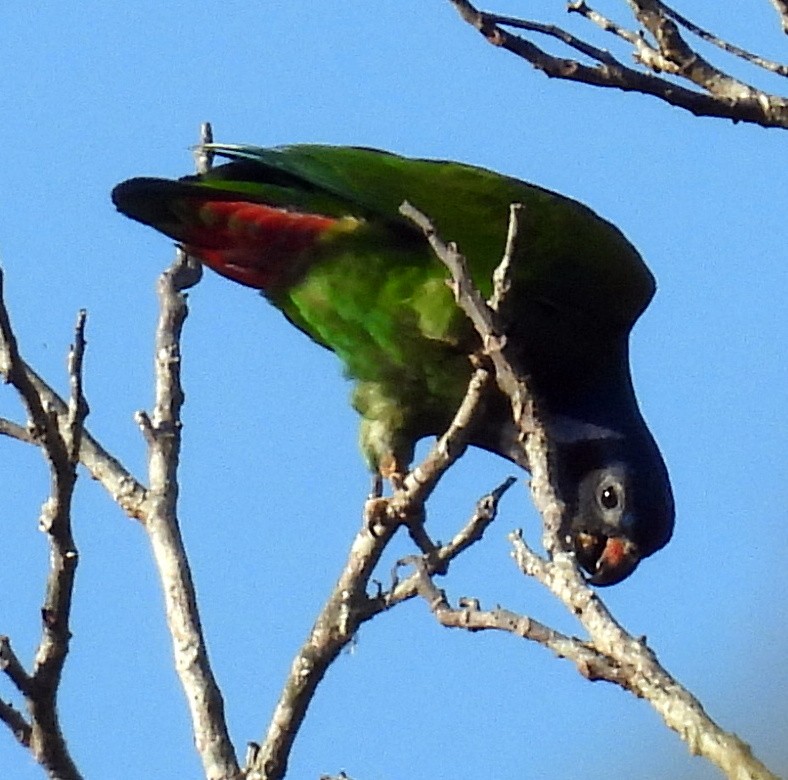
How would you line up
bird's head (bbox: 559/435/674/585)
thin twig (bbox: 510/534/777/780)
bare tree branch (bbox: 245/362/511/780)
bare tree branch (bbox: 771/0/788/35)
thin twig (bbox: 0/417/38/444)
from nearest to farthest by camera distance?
thin twig (bbox: 510/534/777/780), bare tree branch (bbox: 771/0/788/35), bare tree branch (bbox: 245/362/511/780), thin twig (bbox: 0/417/38/444), bird's head (bbox: 559/435/674/585)

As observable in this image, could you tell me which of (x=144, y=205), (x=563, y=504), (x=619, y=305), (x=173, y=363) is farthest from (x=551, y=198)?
(x=563, y=504)

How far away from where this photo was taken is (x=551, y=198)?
17.2ft

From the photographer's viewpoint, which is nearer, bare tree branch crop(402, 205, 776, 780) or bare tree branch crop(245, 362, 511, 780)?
bare tree branch crop(402, 205, 776, 780)

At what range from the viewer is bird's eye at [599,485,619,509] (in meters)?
5.19

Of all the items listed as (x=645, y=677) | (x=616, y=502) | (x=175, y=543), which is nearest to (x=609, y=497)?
(x=616, y=502)

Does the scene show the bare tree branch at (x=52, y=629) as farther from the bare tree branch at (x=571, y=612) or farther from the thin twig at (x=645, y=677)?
the thin twig at (x=645, y=677)

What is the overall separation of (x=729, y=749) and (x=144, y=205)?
10.7ft

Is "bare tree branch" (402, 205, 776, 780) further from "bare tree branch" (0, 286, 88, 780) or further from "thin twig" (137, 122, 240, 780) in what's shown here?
"bare tree branch" (0, 286, 88, 780)

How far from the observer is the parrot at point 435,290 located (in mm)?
4797

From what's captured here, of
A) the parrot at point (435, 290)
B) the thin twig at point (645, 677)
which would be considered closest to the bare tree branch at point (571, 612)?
the thin twig at point (645, 677)

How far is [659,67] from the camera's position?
2.88 m

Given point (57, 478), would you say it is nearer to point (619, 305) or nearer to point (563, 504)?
point (563, 504)

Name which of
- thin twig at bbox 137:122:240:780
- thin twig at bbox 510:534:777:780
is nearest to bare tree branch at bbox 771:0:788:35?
thin twig at bbox 510:534:777:780

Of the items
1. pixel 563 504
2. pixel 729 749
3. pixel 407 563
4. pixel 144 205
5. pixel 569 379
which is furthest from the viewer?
pixel 569 379
